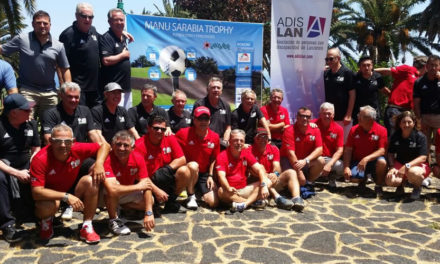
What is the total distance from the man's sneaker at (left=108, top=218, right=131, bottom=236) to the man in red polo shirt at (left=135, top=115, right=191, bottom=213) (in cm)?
79

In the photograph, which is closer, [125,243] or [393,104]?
[125,243]

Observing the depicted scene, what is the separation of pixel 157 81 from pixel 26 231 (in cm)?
449

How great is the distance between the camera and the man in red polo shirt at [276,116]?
26.1 feet

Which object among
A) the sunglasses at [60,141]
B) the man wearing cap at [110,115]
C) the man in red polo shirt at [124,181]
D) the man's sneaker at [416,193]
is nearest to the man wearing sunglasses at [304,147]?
the man's sneaker at [416,193]

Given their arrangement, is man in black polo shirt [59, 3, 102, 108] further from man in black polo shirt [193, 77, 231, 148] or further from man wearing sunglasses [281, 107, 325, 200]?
man wearing sunglasses [281, 107, 325, 200]

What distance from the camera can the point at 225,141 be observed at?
7.13 meters

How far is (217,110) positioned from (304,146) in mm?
1658

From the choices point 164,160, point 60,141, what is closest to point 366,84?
point 164,160

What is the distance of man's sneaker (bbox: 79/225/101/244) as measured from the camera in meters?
4.89

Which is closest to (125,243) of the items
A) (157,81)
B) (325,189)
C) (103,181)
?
(103,181)

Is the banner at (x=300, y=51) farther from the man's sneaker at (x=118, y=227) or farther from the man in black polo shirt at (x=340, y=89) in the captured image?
the man's sneaker at (x=118, y=227)

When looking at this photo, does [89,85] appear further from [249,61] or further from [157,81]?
[249,61]

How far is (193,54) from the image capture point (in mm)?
9125

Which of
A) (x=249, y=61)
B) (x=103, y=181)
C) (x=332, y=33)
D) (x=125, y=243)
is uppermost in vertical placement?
(x=332, y=33)
